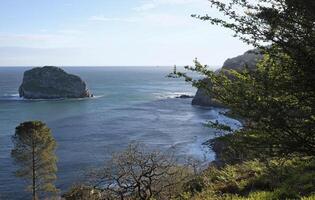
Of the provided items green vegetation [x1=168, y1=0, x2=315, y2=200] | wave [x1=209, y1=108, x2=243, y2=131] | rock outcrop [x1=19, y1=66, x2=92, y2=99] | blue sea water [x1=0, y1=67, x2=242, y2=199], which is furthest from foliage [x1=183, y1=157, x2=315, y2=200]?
rock outcrop [x1=19, y1=66, x2=92, y2=99]

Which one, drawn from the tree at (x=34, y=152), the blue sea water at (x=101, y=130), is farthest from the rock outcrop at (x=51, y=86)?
the tree at (x=34, y=152)

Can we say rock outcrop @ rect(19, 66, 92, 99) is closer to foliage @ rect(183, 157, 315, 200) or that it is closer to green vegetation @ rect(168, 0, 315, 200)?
foliage @ rect(183, 157, 315, 200)

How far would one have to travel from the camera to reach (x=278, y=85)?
9281mm

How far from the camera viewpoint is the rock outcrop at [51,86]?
17400 cm

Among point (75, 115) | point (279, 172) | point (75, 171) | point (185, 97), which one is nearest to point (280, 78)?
point (279, 172)

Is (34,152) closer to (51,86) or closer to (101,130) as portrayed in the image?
(101,130)

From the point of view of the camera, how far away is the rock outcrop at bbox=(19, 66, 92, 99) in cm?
17400

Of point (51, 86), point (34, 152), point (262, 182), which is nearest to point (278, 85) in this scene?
point (262, 182)

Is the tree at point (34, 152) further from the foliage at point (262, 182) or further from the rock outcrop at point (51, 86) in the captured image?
the rock outcrop at point (51, 86)

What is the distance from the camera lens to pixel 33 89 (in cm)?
17462

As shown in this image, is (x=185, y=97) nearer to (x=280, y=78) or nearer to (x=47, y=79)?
(x=47, y=79)

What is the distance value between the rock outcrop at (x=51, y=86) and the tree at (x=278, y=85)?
546 feet

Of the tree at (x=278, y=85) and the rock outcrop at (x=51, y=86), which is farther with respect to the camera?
Result: the rock outcrop at (x=51, y=86)

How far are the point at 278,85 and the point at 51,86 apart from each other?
175266 mm
